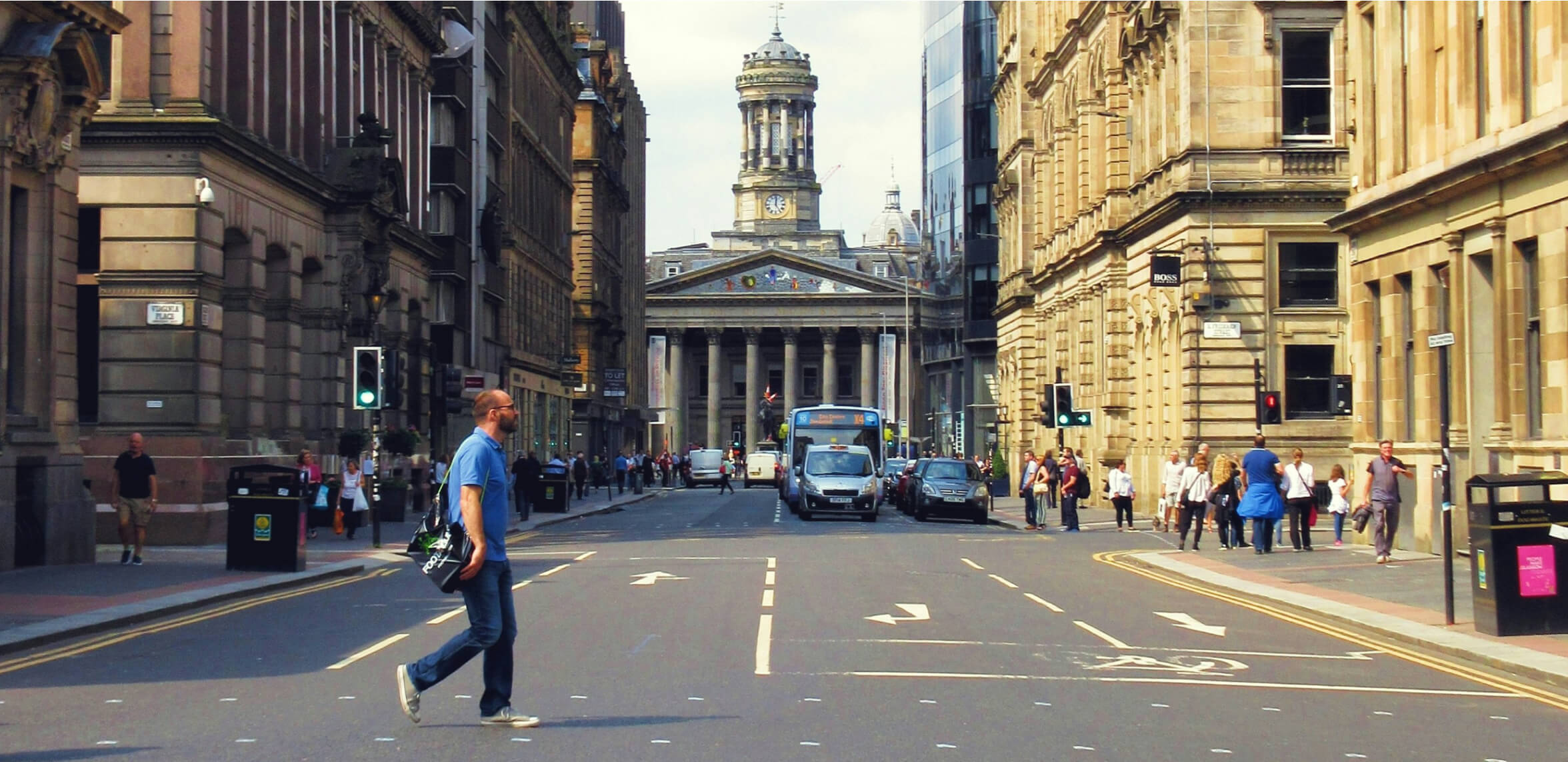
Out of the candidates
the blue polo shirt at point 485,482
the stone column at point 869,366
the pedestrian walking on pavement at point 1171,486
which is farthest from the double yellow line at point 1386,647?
the stone column at point 869,366

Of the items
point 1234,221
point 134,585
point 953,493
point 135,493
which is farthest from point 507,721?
point 953,493

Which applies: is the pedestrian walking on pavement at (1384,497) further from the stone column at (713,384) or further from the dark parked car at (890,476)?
the stone column at (713,384)

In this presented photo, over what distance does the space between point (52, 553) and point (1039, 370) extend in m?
46.8

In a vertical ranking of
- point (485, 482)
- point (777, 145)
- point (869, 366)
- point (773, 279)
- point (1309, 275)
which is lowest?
point (485, 482)

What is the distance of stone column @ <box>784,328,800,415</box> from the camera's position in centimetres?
15625

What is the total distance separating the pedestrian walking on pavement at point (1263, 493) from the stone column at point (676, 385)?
127113 millimetres

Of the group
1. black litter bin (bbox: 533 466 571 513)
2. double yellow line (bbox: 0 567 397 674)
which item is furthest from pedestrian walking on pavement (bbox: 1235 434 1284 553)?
black litter bin (bbox: 533 466 571 513)

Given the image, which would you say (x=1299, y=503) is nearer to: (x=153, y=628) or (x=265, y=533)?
(x=265, y=533)

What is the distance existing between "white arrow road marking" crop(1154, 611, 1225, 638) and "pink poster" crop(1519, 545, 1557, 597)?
→ 8.30 ft

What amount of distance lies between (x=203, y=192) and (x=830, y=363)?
12903cm

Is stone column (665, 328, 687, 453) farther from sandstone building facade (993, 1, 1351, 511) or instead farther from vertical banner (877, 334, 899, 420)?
sandstone building facade (993, 1, 1351, 511)

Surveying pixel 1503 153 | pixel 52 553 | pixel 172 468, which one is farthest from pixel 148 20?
pixel 1503 153

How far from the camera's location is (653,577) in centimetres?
2283

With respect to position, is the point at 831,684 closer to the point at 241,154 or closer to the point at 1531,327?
the point at 1531,327
